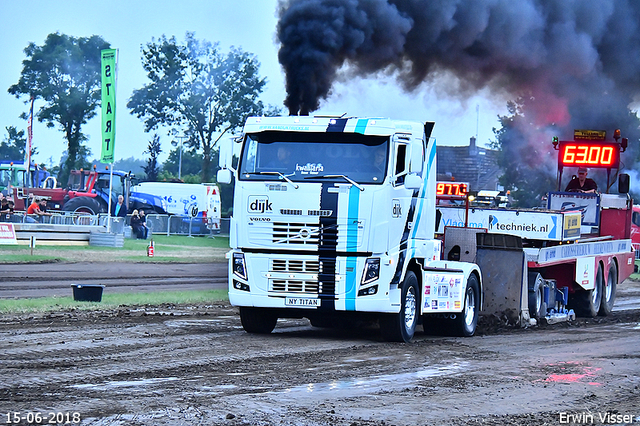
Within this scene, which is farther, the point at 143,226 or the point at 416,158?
the point at 143,226

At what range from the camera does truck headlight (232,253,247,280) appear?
12.1 meters

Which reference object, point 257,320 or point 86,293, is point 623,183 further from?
point 86,293

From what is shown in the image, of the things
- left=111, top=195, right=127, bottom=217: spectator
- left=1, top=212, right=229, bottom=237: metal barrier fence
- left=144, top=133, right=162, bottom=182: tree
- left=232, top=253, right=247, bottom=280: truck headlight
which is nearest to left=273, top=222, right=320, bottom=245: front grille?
left=232, top=253, right=247, bottom=280: truck headlight

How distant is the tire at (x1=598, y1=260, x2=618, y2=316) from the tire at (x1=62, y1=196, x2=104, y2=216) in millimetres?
29330

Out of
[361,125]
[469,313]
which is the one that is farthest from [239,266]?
[469,313]

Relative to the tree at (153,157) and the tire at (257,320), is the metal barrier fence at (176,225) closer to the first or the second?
the tree at (153,157)

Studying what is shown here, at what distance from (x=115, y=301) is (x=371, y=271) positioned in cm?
700

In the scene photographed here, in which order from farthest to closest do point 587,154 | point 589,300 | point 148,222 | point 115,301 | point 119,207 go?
point 119,207
point 148,222
point 587,154
point 589,300
point 115,301

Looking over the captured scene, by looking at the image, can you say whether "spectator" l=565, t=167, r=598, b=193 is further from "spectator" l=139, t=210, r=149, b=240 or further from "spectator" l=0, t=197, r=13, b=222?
"spectator" l=139, t=210, r=149, b=240

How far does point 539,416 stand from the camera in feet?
24.2

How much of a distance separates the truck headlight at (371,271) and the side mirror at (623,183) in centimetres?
917

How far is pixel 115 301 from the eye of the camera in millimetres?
16984

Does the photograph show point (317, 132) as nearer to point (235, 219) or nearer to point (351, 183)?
point (351, 183)

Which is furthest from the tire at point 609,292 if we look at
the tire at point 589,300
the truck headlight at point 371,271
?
the truck headlight at point 371,271
